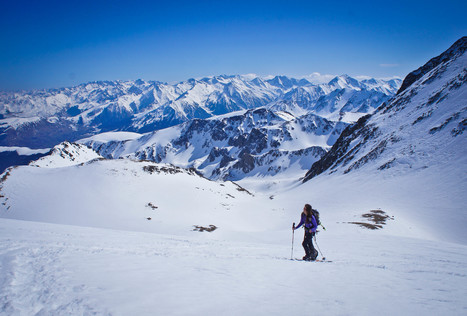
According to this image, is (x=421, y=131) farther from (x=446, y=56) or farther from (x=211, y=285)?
(x=211, y=285)

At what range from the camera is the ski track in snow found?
480 cm

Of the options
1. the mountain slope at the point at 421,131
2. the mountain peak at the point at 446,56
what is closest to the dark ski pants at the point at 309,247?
the mountain slope at the point at 421,131

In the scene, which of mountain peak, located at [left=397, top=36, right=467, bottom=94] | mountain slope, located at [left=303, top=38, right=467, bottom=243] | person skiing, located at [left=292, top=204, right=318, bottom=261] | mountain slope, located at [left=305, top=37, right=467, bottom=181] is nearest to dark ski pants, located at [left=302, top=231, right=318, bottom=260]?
person skiing, located at [left=292, top=204, right=318, bottom=261]

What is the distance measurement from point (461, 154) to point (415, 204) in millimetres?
16139

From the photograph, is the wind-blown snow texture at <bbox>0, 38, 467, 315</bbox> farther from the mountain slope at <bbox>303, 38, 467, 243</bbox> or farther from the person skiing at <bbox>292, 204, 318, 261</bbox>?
the person skiing at <bbox>292, 204, 318, 261</bbox>

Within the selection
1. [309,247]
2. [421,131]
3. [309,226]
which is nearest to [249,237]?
[309,247]

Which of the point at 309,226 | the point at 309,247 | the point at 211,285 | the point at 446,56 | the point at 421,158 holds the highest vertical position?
the point at 446,56

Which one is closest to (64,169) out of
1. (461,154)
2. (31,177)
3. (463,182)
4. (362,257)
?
(31,177)

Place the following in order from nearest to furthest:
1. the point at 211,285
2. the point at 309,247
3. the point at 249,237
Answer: the point at 211,285
the point at 309,247
the point at 249,237

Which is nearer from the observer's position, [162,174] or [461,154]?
[461,154]

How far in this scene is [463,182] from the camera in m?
31.0

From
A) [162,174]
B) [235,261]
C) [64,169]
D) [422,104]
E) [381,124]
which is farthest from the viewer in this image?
[381,124]

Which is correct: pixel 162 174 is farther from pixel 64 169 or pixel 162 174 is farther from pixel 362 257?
pixel 362 257

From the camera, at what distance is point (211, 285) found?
643 centimetres
